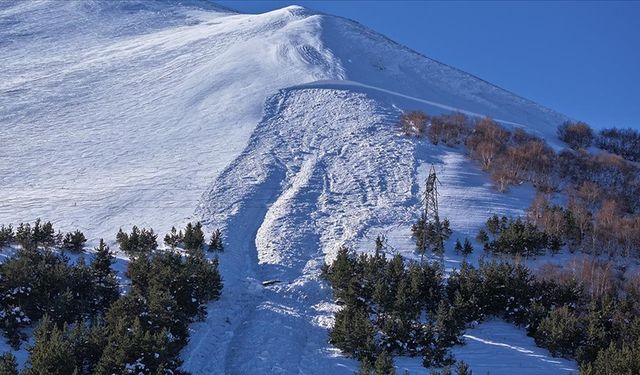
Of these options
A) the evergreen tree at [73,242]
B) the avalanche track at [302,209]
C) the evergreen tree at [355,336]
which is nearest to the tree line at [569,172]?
the avalanche track at [302,209]

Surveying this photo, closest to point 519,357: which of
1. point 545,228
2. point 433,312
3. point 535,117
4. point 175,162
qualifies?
point 433,312

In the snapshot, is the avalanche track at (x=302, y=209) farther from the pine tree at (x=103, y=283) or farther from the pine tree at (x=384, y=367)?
the pine tree at (x=103, y=283)

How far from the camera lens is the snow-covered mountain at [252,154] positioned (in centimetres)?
1761

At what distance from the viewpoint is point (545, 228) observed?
74.3 ft

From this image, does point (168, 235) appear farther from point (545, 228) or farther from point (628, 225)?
point (628, 225)

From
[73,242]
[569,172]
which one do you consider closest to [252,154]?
[73,242]

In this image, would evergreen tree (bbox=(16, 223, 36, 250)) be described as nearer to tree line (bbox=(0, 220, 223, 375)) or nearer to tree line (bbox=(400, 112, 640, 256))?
tree line (bbox=(0, 220, 223, 375))

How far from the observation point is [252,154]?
101ft

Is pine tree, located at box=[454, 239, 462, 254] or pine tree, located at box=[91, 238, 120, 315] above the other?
pine tree, located at box=[454, 239, 462, 254]

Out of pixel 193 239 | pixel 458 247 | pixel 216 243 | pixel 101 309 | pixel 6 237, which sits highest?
pixel 458 247

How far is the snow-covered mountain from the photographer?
17609 millimetres

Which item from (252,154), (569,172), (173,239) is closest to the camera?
(173,239)

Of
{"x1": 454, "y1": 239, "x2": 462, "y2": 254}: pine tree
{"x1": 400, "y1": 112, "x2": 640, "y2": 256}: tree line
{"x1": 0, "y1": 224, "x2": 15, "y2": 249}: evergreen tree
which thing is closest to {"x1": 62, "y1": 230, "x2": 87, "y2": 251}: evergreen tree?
{"x1": 0, "y1": 224, "x2": 15, "y2": 249}: evergreen tree

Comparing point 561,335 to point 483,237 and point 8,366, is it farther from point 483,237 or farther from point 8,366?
point 8,366
